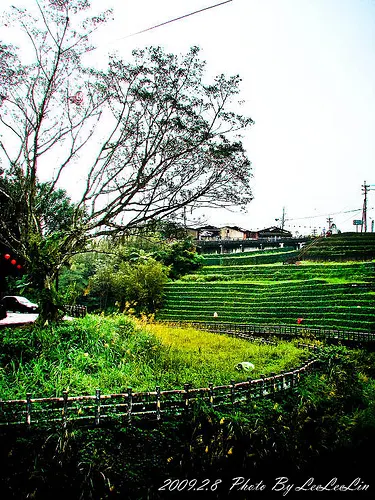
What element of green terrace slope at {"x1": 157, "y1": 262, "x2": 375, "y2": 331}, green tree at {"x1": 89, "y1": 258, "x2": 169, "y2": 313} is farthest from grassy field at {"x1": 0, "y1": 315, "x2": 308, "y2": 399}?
green tree at {"x1": 89, "y1": 258, "x2": 169, "y2": 313}

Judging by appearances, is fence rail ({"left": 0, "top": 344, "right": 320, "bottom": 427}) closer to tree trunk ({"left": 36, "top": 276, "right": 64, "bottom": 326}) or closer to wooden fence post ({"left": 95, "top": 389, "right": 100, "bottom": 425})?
wooden fence post ({"left": 95, "top": 389, "right": 100, "bottom": 425})

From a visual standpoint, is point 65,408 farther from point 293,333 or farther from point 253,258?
point 253,258

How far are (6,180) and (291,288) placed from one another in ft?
66.1

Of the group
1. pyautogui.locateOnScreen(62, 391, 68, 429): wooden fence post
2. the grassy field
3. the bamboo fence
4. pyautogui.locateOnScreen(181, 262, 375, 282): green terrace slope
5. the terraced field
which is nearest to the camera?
pyautogui.locateOnScreen(62, 391, 68, 429): wooden fence post

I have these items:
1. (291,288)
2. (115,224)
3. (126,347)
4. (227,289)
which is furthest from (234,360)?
(227,289)

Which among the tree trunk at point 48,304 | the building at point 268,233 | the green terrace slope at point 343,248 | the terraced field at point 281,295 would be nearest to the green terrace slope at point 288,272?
the terraced field at point 281,295

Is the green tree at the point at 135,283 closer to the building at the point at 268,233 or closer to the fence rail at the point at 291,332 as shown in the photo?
the fence rail at the point at 291,332

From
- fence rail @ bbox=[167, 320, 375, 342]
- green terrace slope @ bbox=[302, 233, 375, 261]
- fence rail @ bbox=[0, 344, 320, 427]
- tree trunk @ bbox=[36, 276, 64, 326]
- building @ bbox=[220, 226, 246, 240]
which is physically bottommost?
fence rail @ bbox=[167, 320, 375, 342]

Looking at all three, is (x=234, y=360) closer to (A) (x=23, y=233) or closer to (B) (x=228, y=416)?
(B) (x=228, y=416)

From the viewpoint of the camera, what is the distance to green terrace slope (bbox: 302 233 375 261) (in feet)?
95.9

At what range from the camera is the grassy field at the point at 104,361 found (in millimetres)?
7488

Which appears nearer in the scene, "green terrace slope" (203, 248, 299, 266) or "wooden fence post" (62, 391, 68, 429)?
"wooden fence post" (62, 391, 68, 429)

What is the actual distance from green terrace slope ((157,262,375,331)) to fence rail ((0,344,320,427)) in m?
14.6

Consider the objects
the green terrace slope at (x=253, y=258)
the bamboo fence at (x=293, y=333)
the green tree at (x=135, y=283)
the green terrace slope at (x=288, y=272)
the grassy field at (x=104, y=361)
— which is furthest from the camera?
the green terrace slope at (x=253, y=258)
